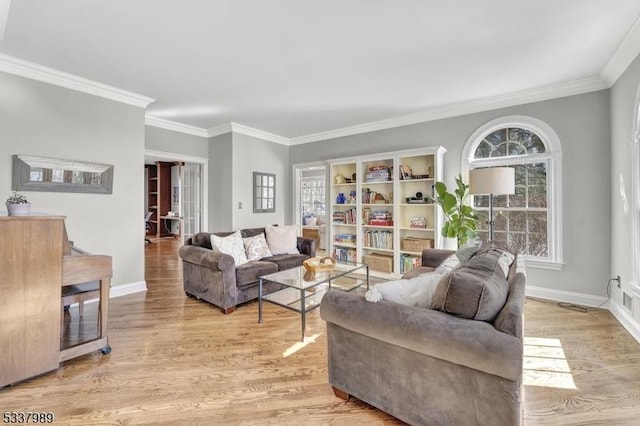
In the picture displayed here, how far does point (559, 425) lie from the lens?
5.14 ft

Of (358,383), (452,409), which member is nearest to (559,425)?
(452,409)

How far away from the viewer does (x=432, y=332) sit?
52.0 inches

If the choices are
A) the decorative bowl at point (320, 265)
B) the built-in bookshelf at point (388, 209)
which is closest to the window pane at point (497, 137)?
the built-in bookshelf at point (388, 209)

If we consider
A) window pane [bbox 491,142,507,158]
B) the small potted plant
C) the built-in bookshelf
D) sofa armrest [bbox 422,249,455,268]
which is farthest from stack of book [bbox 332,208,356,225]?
the small potted plant

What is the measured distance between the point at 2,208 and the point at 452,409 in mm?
3964

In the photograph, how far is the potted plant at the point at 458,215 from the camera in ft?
12.3

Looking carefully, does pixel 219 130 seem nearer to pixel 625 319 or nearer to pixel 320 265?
pixel 320 265

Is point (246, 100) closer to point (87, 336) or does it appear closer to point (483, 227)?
point (87, 336)

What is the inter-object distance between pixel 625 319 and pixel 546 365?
4.44 ft

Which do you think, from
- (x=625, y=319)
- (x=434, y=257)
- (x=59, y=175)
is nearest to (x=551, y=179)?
(x=625, y=319)

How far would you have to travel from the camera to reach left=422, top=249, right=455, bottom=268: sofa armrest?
3.37 m

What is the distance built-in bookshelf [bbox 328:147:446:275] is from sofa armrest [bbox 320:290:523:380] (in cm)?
297

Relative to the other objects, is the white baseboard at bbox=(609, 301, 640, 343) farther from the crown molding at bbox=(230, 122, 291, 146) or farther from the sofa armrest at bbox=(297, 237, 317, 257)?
the crown molding at bbox=(230, 122, 291, 146)

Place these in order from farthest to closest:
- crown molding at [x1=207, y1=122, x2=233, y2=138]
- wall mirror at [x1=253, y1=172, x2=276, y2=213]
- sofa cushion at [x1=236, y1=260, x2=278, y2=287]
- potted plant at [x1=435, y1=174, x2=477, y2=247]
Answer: wall mirror at [x1=253, y1=172, x2=276, y2=213], crown molding at [x1=207, y1=122, x2=233, y2=138], potted plant at [x1=435, y1=174, x2=477, y2=247], sofa cushion at [x1=236, y1=260, x2=278, y2=287]
